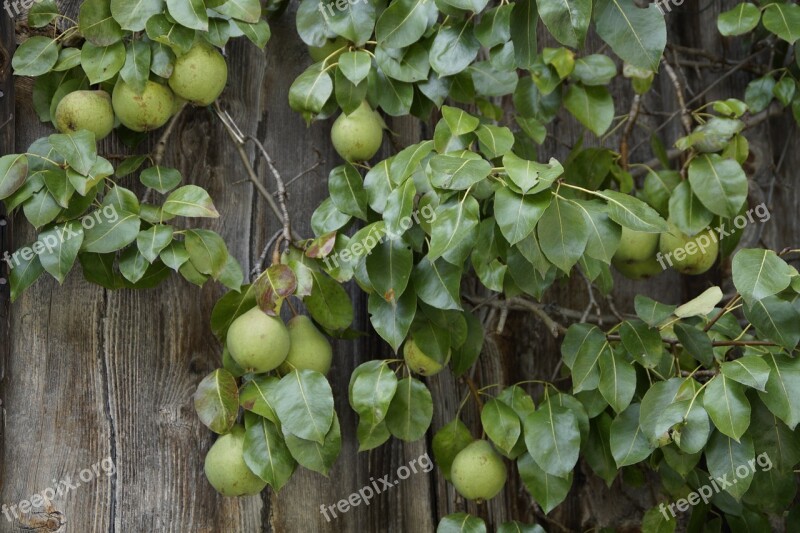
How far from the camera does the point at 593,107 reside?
193 cm

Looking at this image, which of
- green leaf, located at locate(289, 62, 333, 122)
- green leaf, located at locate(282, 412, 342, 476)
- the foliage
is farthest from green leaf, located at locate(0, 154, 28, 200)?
green leaf, located at locate(282, 412, 342, 476)

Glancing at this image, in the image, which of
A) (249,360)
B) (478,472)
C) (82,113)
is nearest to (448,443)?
(478,472)

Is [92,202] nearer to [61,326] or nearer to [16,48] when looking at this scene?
[61,326]

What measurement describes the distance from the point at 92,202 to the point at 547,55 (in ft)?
3.08

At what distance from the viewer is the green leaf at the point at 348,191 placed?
1.73 meters

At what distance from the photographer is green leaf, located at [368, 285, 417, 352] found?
160 centimetres

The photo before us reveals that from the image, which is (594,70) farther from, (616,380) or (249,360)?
(249,360)

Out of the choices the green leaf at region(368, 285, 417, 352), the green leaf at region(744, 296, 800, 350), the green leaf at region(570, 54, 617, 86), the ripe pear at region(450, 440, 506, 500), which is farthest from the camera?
the green leaf at region(570, 54, 617, 86)

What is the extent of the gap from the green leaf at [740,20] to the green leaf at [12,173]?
52.9 inches

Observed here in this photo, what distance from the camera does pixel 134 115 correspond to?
5.38 feet

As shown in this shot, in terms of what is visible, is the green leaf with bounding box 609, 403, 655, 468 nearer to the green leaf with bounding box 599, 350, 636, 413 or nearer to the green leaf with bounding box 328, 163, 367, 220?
the green leaf with bounding box 599, 350, 636, 413

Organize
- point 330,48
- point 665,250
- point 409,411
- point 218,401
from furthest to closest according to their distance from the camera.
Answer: point 665,250, point 330,48, point 409,411, point 218,401

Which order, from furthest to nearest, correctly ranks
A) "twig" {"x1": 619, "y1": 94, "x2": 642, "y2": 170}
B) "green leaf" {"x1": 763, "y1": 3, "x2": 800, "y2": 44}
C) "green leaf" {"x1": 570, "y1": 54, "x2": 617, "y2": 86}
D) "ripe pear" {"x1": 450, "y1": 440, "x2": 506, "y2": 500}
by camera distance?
"twig" {"x1": 619, "y1": 94, "x2": 642, "y2": 170} → "green leaf" {"x1": 570, "y1": 54, "x2": 617, "y2": 86} → "green leaf" {"x1": 763, "y1": 3, "x2": 800, "y2": 44} → "ripe pear" {"x1": 450, "y1": 440, "x2": 506, "y2": 500}

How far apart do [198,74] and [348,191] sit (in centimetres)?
34
